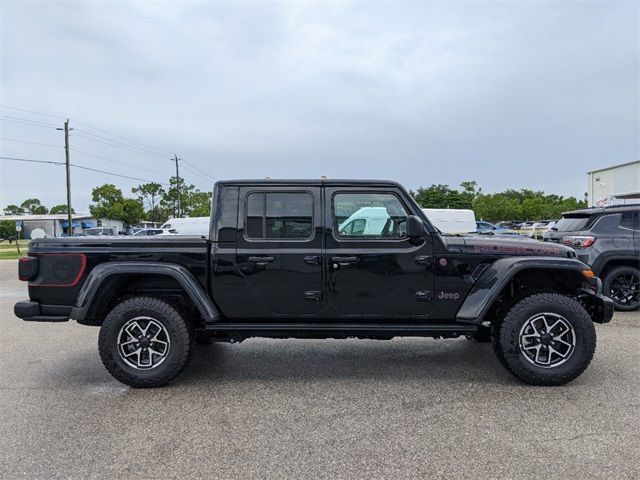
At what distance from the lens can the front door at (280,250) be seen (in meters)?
4.14

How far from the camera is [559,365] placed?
4000 millimetres

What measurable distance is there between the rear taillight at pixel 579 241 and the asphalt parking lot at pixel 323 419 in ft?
8.40

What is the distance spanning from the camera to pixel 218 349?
5.48 meters

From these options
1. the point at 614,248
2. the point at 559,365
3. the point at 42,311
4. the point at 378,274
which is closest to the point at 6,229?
the point at 42,311

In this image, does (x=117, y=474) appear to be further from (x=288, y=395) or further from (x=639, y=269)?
(x=639, y=269)

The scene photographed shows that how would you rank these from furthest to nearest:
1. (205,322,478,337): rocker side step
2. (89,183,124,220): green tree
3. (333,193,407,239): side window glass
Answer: (89,183,124,220): green tree < (333,193,407,239): side window glass < (205,322,478,337): rocker side step

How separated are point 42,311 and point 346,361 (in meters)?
3.01

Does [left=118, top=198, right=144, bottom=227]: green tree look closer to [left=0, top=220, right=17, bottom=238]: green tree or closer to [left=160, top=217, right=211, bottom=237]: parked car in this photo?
[left=0, top=220, right=17, bottom=238]: green tree

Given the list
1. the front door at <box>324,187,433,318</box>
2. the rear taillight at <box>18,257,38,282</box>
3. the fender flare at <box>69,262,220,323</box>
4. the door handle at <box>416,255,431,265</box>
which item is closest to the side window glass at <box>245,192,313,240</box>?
the front door at <box>324,187,433,318</box>

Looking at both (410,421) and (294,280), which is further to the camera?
(294,280)

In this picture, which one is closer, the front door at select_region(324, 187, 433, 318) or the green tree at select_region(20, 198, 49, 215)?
the front door at select_region(324, 187, 433, 318)

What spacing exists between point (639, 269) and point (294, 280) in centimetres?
622

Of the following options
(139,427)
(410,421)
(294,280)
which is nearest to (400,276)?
(294,280)

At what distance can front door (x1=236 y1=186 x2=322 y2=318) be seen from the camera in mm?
4137
